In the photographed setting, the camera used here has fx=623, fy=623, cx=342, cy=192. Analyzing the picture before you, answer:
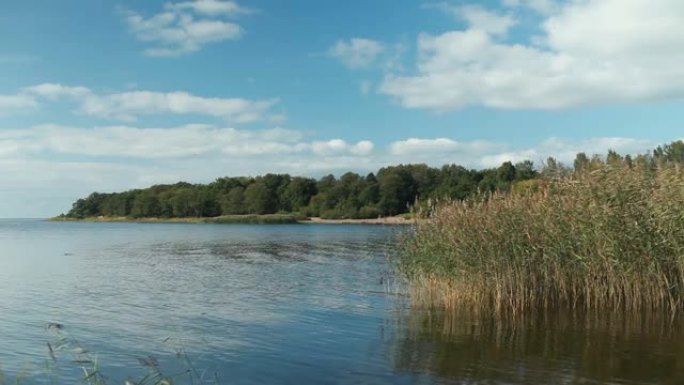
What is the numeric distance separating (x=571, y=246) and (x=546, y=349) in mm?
3885

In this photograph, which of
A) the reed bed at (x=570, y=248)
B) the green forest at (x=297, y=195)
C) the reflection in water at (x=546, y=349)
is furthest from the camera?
the green forest at (x=297, y=195)

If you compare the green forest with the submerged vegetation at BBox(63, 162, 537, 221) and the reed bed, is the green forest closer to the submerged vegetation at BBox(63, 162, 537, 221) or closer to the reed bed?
the submerged vegetation at BBox(63, 162, 537, 221)

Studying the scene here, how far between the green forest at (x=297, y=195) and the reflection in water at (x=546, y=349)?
306 ft

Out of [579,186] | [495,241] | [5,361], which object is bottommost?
[5,361]

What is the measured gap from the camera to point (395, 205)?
428ft

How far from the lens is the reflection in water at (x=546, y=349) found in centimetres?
1112

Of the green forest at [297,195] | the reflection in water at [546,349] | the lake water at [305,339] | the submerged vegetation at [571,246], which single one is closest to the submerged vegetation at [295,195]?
the green forest at [297,195]

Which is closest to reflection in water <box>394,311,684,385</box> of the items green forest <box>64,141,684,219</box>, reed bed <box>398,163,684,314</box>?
reed bed <box>398,163,684,314</box>

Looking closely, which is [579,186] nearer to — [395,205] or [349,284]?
[349,284]

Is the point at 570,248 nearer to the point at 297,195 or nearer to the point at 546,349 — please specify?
the point at 546,349

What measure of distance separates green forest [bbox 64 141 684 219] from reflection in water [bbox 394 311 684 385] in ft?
306

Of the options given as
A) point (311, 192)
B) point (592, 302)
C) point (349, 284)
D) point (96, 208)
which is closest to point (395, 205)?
point (311, 192)

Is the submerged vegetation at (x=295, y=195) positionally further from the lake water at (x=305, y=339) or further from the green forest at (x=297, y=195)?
the lake water at (x=305, y=339)

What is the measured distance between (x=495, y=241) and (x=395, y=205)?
114216mm
